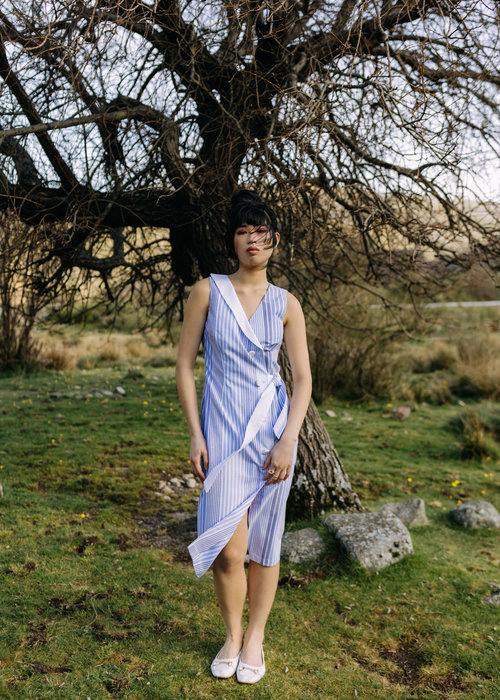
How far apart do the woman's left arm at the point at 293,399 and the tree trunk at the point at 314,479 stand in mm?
1959

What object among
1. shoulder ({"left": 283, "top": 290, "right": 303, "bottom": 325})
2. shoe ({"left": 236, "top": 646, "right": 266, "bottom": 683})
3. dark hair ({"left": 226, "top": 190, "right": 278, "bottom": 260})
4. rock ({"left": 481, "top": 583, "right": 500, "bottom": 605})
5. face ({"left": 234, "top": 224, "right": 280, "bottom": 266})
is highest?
dark hair ({"left": 226, "top": 190, "right": 278, "bottom": 260})

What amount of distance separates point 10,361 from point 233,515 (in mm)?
9980

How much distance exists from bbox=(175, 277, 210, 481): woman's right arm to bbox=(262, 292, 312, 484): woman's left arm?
1.05 feet

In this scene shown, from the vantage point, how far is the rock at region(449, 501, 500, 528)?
5.36 metres

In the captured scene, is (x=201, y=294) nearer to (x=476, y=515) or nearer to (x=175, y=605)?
(x=175, y=605)

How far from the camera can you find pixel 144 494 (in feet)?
17.9

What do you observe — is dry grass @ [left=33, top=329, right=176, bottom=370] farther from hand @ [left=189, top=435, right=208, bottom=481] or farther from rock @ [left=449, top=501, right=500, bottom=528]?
hand @ [left=189, top=435, right=208, bottom=481]

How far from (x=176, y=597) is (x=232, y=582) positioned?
3.30 ft

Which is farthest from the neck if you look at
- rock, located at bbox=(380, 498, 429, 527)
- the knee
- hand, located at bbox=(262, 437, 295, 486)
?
rock, located at bbox=(380, 498, 429, 527)

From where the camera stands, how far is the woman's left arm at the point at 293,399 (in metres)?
2.69

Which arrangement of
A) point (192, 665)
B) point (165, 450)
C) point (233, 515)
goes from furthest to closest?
point (165, 450) → point (192, 665) → point (233, 515)

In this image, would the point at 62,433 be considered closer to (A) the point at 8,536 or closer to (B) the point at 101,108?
(A) the point at 8,536

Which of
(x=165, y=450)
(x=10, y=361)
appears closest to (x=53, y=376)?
(x=10, y=361)

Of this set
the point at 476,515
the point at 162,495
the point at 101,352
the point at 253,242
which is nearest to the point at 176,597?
the point at 162,495
